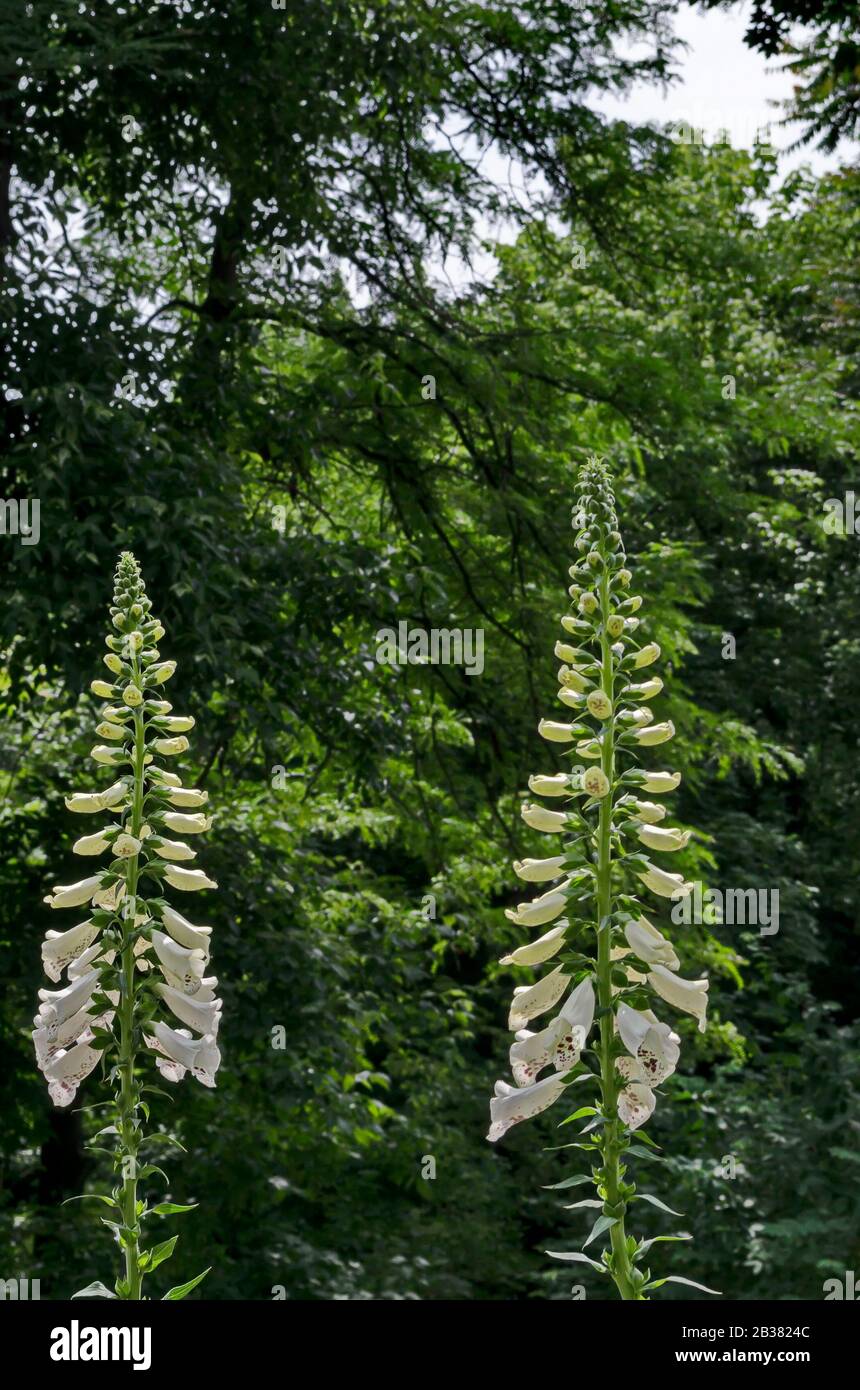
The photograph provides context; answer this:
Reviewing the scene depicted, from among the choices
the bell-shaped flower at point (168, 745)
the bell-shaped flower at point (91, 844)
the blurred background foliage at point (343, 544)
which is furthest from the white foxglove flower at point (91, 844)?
the blurred background foliage at point (343, 544)

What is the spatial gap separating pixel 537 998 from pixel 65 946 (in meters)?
0.56

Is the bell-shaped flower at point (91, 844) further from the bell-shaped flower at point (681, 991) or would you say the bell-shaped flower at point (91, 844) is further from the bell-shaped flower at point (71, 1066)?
the bell-shaped flower at point (681, 991)

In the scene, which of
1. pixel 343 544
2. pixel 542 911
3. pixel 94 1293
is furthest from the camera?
pixel 343 544

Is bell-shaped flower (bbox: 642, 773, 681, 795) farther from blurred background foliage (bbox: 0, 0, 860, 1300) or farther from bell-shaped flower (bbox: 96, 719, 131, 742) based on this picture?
blurred background foliage (bbox: 0, 0, 860, 1300)

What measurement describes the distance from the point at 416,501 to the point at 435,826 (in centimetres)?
200

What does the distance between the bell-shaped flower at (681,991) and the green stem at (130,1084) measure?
528mm

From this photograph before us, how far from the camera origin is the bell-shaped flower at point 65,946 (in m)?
1.84

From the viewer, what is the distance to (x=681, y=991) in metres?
1.71

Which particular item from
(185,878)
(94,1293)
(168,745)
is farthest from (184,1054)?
(94,1293)

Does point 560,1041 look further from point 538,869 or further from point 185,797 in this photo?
point 185,797

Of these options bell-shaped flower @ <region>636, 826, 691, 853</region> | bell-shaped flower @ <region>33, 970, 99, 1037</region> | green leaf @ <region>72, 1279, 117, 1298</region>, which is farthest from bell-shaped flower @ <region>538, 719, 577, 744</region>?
green leaf @ <region>72, 1279, 117, 1298</region>

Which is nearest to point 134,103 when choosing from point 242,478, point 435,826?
point 242,478

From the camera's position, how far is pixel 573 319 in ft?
36.3

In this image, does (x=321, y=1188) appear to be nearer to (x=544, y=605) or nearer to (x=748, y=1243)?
(x=748, y=1243)
